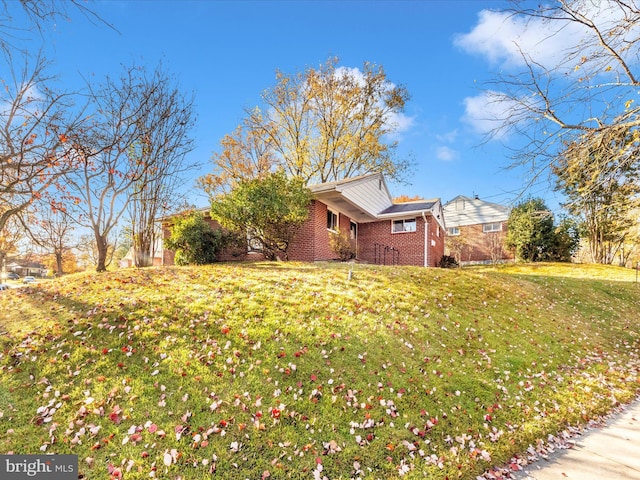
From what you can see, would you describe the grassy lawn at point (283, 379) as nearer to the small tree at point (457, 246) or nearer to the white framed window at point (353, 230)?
the white framed window at point (353, 230)

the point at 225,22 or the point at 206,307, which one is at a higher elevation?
the point at 225,22

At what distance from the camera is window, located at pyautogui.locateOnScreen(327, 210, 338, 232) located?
15609mm

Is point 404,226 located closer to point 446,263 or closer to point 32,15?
point 446,263

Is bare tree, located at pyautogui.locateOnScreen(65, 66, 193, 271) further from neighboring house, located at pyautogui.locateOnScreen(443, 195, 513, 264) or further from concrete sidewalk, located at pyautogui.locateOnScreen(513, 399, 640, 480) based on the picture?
neighboring house, located at pyautogui.locateOnScreen(443, 195, 513, 264)

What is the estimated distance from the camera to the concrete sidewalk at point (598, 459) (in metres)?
3.29

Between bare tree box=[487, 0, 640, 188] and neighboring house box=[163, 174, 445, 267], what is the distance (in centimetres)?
932

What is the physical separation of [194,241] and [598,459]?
13.7 m

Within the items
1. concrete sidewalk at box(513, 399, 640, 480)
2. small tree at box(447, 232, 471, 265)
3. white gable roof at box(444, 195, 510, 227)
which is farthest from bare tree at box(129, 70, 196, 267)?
white gable roof at box(444, 195, 510, 227)

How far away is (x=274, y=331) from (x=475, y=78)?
195 inches

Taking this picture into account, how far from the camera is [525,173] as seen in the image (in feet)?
16.4

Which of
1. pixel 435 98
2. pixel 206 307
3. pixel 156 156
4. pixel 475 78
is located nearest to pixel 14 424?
pixel 206 307

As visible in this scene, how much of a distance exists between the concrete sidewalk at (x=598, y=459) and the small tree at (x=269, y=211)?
1013 cm

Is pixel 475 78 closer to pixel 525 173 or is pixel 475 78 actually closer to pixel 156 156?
pixel 525 173

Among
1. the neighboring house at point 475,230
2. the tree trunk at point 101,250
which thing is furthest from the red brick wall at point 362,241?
the neighboring house at point 475,230
